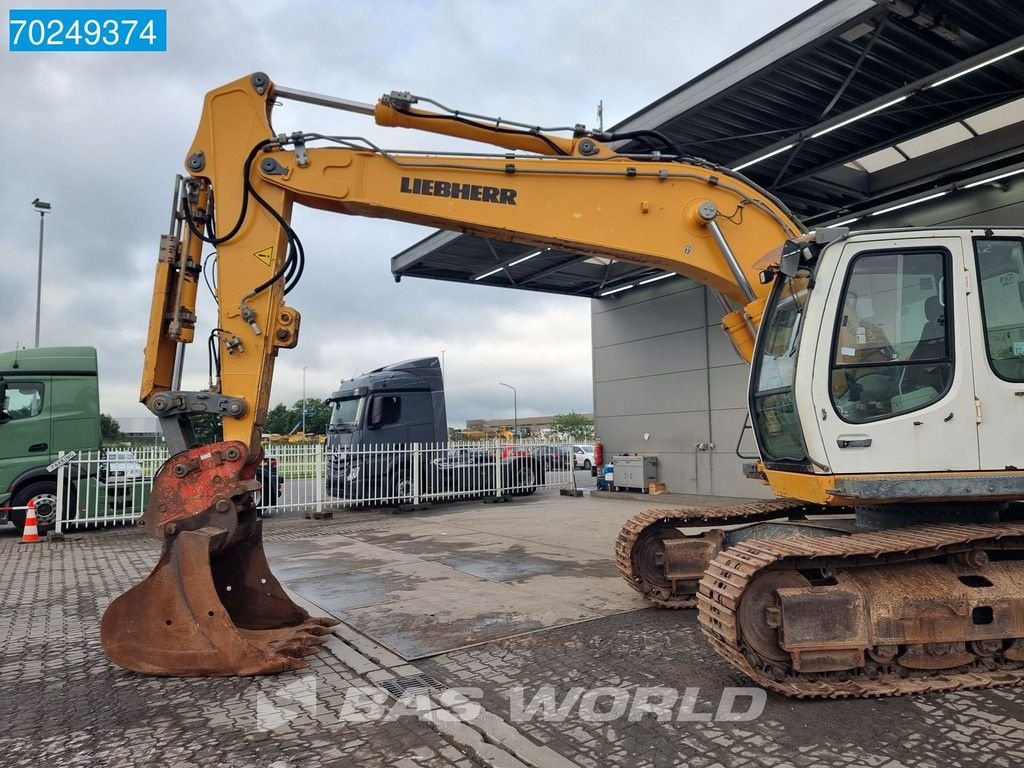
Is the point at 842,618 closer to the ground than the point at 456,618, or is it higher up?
higher up

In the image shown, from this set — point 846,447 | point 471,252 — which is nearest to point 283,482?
point 471,252

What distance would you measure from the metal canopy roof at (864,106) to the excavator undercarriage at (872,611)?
6.25 metres

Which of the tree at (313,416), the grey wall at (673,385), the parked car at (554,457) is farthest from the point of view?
the tree at (313,416)

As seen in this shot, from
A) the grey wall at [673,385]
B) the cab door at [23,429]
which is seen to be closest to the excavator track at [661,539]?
the grey wall at [673,385]

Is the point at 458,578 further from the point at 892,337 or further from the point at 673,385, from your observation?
the point at 673,385

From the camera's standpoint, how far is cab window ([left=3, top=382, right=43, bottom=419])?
11906 mm

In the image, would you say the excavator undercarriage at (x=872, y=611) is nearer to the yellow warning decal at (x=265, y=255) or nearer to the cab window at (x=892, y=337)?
the cab window at (x=892, y=337)

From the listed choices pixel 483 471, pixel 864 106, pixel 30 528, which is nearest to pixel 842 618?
pixel 864 106

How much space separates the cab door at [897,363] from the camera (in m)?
4.60

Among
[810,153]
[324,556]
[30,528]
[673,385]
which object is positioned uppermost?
[810,153]

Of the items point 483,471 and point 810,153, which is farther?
point 483,471

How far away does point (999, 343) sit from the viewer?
4.70 m

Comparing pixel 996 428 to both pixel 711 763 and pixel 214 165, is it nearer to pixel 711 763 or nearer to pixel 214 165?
pixel 711 763

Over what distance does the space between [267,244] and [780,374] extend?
3996 mm
